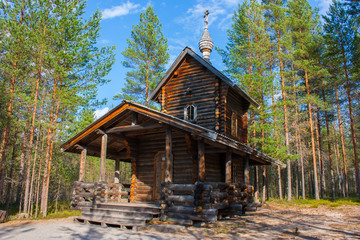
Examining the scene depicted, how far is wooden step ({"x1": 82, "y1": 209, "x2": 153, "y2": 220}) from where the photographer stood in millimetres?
10562

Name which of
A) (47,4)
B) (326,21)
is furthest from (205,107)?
(326,21)

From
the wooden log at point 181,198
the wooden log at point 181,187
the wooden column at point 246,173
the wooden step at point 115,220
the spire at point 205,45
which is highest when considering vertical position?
the spire at point 205,45

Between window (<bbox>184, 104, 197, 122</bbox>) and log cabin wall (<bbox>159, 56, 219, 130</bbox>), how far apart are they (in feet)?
0.62

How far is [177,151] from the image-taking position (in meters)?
15.3

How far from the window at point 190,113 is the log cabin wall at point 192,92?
189mm

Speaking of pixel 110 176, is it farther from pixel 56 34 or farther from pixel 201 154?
pixel 201 154

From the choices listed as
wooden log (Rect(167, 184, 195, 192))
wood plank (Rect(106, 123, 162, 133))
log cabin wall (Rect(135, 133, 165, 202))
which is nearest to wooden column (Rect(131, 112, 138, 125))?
wood plank (Rect(106, 123, 162, 133))

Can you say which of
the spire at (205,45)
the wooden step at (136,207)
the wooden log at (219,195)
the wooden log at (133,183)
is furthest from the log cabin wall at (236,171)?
the spire at (205,45)

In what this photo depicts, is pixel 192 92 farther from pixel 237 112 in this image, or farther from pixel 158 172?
pixel 158 172

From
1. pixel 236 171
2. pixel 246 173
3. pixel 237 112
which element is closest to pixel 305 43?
pixel 237 112

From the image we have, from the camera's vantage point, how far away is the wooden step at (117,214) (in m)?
10.6

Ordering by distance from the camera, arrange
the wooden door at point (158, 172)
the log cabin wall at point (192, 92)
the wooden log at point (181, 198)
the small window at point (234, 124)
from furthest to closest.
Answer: the small window at point (234, 124), the log cabin wall at point (192, 92), the wooden door at point (158, 172), the wooden log at point (181, 198)

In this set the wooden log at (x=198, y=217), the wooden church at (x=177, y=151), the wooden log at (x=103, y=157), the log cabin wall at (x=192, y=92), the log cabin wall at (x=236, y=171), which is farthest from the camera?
the log cabin wall at (x=236, y=171)

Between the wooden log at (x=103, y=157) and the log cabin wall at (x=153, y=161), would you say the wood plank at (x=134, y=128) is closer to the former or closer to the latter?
the wooden log at (x=103, y=157)
